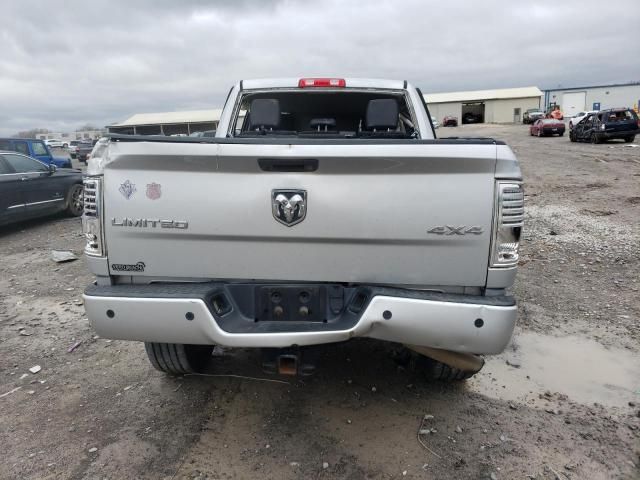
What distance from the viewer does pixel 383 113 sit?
4.20m

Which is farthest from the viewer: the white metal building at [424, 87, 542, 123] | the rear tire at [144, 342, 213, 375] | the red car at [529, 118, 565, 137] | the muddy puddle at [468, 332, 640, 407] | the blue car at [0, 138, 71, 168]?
the white metal building at [424, 87, 542, 123]

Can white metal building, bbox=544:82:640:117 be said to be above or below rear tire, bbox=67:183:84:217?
above

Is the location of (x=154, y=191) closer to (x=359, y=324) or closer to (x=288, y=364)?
(x=288, y=364)

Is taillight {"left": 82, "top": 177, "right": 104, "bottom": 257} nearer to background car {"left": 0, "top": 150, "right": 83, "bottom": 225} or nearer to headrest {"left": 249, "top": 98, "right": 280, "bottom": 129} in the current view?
headrest {"left": 249, "top": 98, "right": 280, "bottom": 129}

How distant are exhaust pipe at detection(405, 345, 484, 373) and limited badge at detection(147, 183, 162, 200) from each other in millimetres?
1557

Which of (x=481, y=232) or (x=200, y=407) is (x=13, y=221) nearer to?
(x=200, y=407)

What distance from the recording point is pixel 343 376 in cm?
372

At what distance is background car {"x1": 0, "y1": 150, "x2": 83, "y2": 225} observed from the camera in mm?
8914

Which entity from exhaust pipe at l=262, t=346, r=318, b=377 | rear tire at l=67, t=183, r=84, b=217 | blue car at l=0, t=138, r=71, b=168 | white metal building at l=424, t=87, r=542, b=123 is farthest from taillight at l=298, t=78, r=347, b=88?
white metal building at l=424, t=87, r=542, b=123

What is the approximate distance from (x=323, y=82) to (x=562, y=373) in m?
3.11

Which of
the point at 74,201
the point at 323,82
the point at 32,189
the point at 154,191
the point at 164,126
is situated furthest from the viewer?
the point at 164,126

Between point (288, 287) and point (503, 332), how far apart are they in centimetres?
112

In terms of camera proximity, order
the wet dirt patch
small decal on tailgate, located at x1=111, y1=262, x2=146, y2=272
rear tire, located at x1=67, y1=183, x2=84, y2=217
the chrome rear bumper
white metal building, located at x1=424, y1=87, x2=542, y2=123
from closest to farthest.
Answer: the chrome rear bumper, small decal on tailgate, located at x1=111, y1=262, x2=146, y2=272, the wet dirt patch, rear tire, located at x1=67, y1=183, x2=84, y2=217, white metal building, located at x1=424, y1=87, x2=542, y2=123

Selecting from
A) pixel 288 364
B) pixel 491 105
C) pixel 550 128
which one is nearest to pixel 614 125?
pixel 550 128
